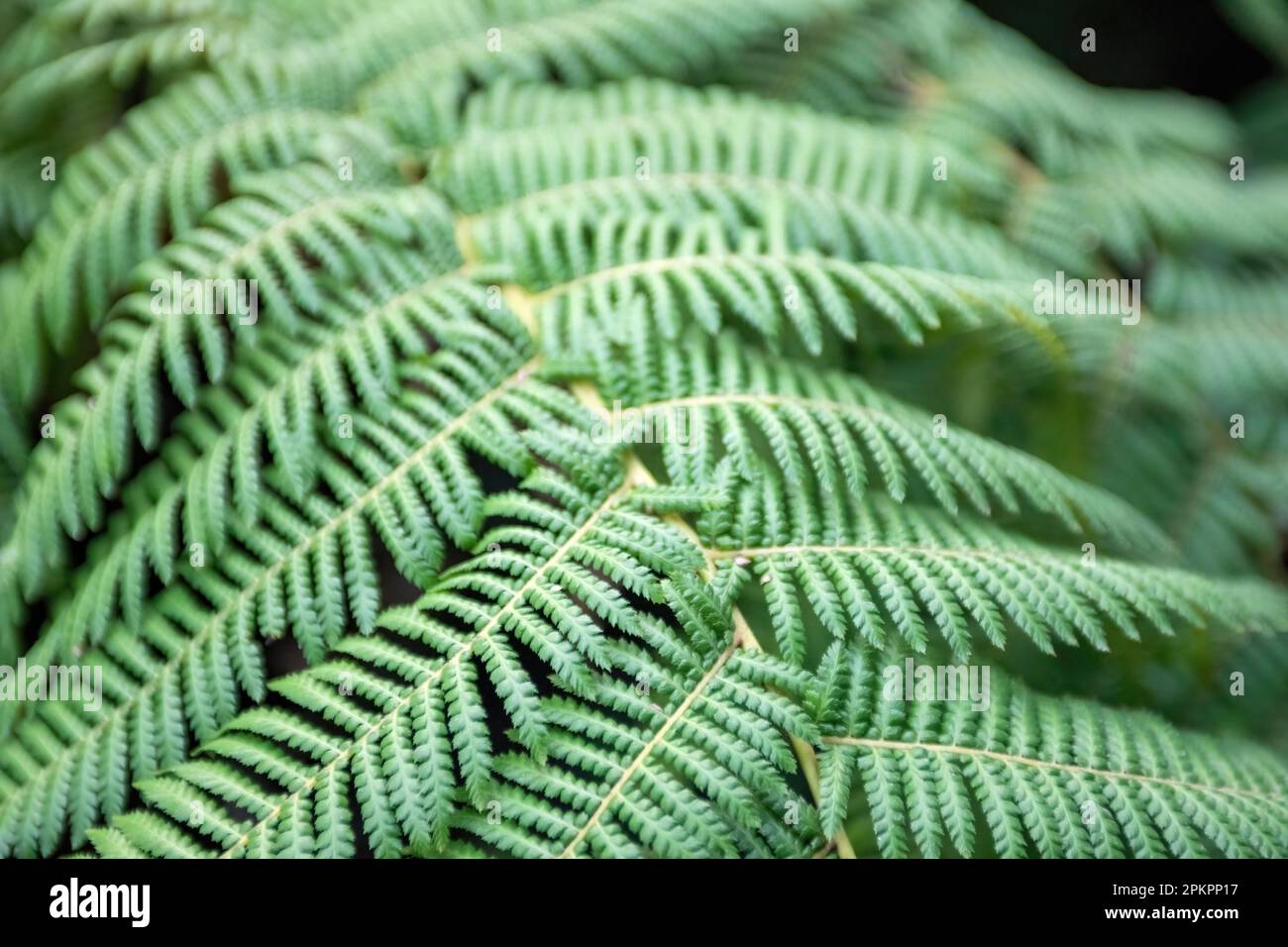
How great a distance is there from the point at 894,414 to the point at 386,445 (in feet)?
2.69

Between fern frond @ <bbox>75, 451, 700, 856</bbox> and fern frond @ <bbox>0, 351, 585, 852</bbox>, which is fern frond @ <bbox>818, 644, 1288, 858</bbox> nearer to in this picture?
fern frond @ <bbox>75, 451, 700, 856</bbox>

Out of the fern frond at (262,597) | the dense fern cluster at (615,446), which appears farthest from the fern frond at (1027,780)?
the fern frond at (262,597)

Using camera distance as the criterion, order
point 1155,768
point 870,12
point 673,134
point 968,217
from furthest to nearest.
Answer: point 870,12
point 968,217
point 673,134
point 1155,768

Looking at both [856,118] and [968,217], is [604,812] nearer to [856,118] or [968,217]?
[968,217]

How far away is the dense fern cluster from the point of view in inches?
50.2

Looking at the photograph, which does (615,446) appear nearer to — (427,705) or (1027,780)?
(427,705)

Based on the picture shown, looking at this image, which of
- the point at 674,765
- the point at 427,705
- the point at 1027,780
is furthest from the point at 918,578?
the point at 427,705

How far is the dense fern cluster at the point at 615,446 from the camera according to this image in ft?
4.18

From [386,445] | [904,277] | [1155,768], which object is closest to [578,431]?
[386,445]

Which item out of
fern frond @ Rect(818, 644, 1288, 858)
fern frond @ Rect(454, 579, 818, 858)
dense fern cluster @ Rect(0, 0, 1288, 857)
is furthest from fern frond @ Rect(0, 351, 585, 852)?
fern frond @ Rect(818, 644, 1288, 858)

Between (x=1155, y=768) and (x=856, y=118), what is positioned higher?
(x=856, y=118)

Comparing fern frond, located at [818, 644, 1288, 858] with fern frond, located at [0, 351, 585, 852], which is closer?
fern frond, located at [818, 644, 1288, 858]

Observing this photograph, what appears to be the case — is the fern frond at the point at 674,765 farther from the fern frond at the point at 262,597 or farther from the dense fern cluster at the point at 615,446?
the fern frond at the point at 262,597

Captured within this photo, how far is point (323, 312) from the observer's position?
5.50 feet
